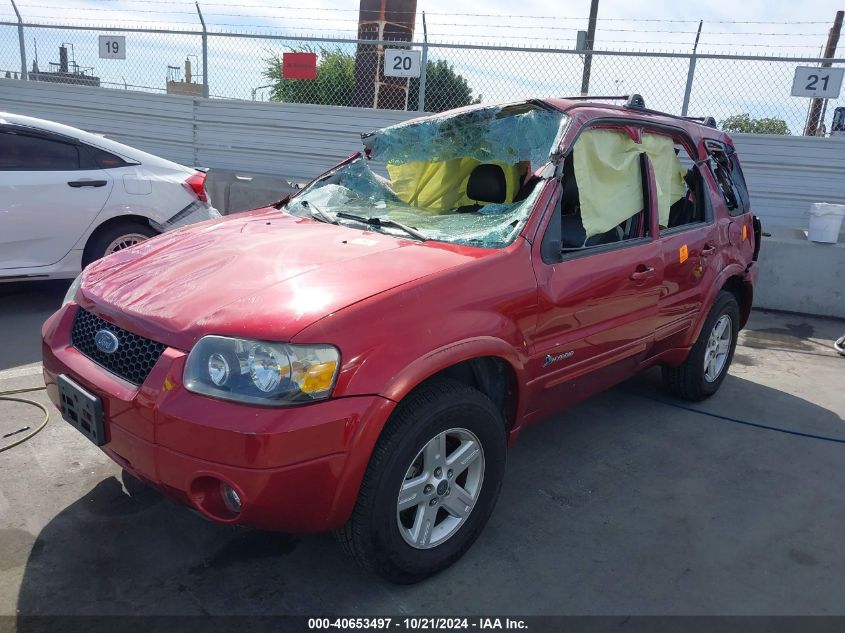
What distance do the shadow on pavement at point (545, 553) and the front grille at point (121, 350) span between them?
2.58ft

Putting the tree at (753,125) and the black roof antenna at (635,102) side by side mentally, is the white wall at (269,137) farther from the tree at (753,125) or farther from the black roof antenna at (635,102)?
the black roof antenna at (635,102)

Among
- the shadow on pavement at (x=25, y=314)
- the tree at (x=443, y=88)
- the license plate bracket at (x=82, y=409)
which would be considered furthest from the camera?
the tree at (x=443, y=88)

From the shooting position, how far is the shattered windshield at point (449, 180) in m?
3.35

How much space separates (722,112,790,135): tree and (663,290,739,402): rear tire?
5087 mm

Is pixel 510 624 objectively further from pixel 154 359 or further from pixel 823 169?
pixel 823 169

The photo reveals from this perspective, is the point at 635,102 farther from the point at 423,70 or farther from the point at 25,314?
the point at 423,70

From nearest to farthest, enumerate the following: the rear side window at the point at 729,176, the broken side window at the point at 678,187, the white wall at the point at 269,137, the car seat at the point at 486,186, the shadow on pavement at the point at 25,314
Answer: the car seat at the point at 486,186 → the broken side window at the point at 678,187 → the rear side window at the point at 729,176 → the shadow on pavement at the point at 25,314 → the white wall at the point at 269,137

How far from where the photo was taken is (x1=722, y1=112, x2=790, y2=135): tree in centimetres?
901

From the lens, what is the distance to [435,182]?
4277 millimetres

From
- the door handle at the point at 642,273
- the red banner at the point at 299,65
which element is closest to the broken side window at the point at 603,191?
the door handle at the point at 642,273

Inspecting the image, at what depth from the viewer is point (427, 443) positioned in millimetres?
2598

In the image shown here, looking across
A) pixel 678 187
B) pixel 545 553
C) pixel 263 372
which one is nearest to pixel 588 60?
pixel 678 187

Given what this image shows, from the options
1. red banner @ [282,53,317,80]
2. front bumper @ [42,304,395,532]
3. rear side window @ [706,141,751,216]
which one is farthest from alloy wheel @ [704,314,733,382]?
red banner @ [282,53,317,80]

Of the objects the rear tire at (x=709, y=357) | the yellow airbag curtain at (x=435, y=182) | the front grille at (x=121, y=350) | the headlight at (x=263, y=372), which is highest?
the yellow airbag curtain at (x=435, y=182)
